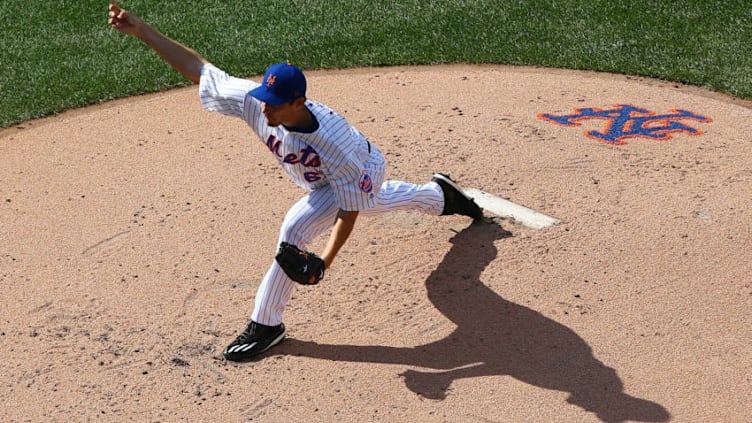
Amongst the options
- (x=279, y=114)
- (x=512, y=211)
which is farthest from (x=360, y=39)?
(x=279, y=114)

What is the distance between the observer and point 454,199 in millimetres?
5746

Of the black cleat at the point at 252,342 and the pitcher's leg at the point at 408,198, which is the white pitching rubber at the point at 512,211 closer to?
the pitcher's leg at the point at 408,198

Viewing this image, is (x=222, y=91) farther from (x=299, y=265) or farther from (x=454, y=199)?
(x=454, y=199)

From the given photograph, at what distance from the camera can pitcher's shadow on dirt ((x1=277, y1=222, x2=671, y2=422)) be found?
438 centimetres

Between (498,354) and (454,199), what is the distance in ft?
4.18

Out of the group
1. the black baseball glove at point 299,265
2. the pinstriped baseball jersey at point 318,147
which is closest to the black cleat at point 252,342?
the black baseball glove at point 299,265

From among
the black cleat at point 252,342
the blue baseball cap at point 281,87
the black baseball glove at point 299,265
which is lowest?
the black cleat at point 252,342

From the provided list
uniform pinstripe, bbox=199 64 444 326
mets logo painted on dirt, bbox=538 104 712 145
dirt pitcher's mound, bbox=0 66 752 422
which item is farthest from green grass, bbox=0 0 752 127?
uniform pinstripe, bbox=199 64 444 326

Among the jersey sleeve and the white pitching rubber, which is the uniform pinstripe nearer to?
the jersey sleeve

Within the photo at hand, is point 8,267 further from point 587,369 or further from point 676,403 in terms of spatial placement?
point 676,403

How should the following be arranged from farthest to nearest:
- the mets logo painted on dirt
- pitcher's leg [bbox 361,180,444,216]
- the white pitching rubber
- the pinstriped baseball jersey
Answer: the mets logo painted on dirt < the white pitching rubber < pitcher's leg [bbox 361,180,444,216] < the pinstriped baseball jersey

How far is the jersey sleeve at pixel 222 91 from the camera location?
4.68 metres

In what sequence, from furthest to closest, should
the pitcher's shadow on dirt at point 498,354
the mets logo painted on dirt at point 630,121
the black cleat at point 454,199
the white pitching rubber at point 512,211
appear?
the mets logo painted on dirt at point 630,121 < the white pitching rubber at point 512,211 < the black cleat at point 454,199 < the pitcher's shadow on dirt at point 498,354

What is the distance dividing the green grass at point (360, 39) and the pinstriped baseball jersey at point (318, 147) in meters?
3.76
